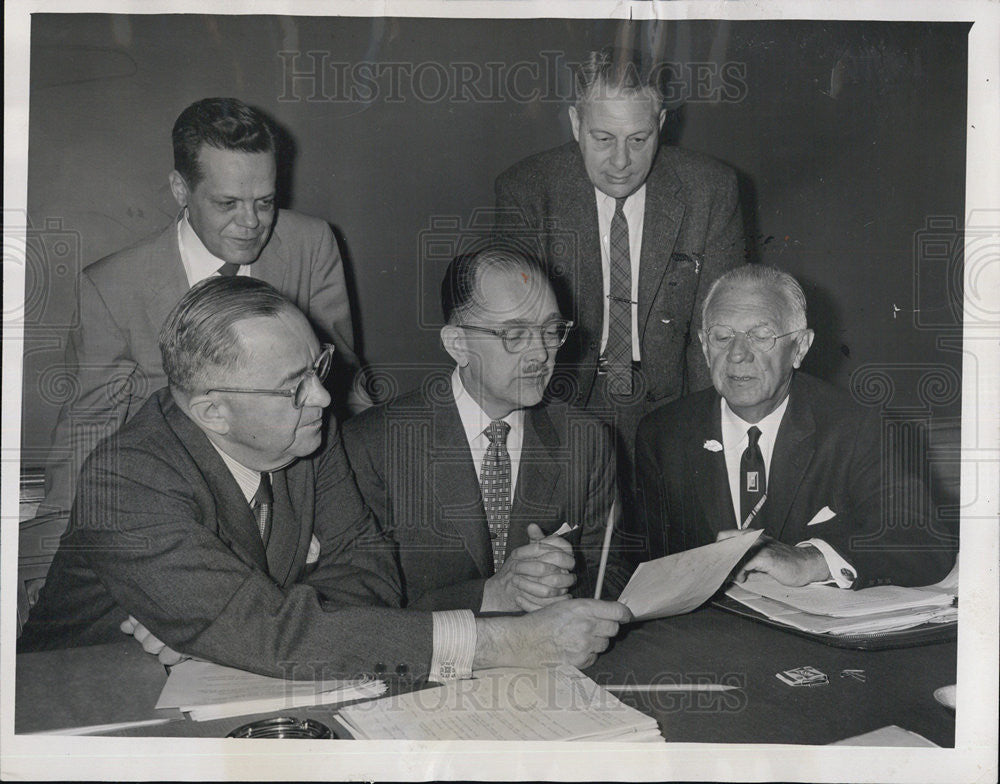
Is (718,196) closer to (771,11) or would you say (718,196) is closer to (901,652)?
(771,11)

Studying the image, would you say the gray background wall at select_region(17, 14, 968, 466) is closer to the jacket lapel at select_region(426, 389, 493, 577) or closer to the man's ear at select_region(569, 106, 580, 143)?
the man's ear at select_region(569, 106, 580, 143)

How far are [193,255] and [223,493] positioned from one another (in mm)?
661

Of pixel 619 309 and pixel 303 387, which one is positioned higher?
pixel 619 309

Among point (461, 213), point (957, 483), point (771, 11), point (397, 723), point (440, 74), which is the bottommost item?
point (397, 723)

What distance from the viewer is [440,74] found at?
2469 mm

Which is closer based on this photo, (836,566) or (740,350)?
(836,566)

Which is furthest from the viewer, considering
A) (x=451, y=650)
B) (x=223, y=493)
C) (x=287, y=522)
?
(x=287, y=522)

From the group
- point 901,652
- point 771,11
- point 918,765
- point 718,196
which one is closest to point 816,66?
point 771,11

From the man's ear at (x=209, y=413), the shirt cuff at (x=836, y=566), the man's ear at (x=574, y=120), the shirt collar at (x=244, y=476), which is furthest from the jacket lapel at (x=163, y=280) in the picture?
the shirt cuff at (x=836, y=566)

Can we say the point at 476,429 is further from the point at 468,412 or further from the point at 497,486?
the point at 497,486

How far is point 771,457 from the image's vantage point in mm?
2545

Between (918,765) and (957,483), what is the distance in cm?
73

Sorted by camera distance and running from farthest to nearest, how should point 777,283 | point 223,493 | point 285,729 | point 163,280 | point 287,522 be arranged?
point 777,283
point 163,280
point 287,522
point 223,493
point 285,729

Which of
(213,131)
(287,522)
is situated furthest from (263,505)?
(213,131)
